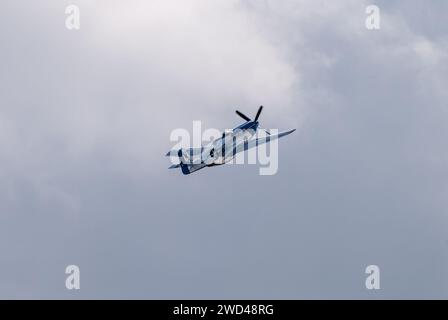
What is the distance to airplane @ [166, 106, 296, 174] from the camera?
152 meters

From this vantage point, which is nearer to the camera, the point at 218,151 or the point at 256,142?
the point at 218,151

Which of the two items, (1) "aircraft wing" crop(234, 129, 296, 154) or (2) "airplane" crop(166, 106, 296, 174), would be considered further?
(1) "aircraft wing" crop(234, 129, 296, 154)

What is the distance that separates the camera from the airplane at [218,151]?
500 ft

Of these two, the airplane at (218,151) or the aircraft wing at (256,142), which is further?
the aircraft wing at (256,142)

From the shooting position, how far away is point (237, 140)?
16788 centimetres

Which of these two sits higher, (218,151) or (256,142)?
(256,142)

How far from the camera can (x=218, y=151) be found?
154125 millimetres
